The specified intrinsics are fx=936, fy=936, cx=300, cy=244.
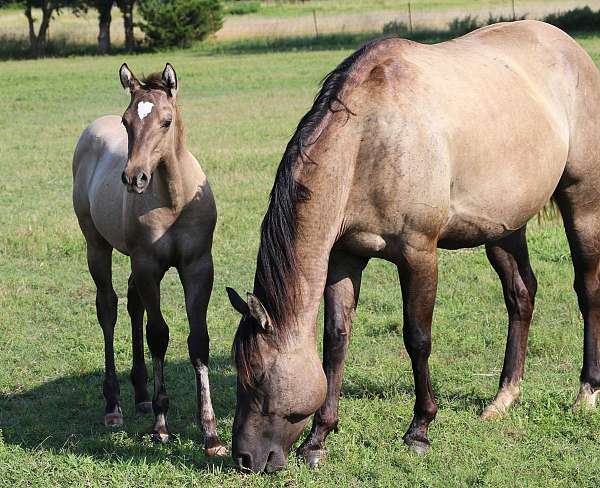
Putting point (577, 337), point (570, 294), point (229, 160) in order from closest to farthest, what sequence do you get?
point (577, 337), point (570, 294), point (229, 160)

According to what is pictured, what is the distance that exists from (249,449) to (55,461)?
44.9 inches

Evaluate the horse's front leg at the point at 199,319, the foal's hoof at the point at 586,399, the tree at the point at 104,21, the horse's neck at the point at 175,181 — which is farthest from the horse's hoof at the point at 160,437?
the tree at the point at 104,21

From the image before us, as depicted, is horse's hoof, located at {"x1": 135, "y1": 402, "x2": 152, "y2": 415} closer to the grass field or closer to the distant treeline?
the grass field

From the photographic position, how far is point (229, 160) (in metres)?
13.4

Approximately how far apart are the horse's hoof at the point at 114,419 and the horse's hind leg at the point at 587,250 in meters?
2.84

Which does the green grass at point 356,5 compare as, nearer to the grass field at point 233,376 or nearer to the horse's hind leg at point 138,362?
the grass field at point 233,376

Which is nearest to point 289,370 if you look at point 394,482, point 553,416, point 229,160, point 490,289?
point 394,482

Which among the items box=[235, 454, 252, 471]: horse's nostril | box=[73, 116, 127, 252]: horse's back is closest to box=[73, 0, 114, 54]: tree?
box=[73, 116, 127, 252]: horse's back

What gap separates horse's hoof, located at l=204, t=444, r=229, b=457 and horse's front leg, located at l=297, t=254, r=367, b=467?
433 millimetres

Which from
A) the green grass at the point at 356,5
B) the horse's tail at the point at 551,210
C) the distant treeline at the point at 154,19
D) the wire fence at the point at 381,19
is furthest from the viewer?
the green grass at the point at 356,5

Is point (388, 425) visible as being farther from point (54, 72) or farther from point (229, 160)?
point (54, 72)

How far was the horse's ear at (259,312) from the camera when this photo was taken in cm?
426

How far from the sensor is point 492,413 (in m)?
5.53

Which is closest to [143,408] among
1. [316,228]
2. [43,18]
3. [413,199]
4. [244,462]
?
[244,462]
